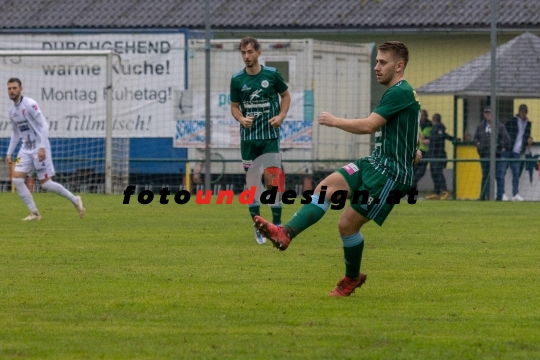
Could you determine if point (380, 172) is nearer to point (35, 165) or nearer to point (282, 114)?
point (282, 114)

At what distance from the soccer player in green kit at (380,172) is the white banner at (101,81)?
1788 cm

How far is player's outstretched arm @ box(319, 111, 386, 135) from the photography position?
340 inches

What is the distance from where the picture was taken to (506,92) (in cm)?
2502

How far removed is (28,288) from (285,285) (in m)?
1.96

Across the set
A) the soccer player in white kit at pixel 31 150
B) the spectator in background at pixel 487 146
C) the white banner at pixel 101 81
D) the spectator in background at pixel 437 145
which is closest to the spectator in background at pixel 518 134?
the spectator in background at pixel 487 146

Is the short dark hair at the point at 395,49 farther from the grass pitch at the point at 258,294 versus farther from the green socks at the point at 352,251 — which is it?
the grass pitch at the point at 258,294

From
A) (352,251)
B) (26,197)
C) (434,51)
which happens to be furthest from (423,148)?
(352,251)

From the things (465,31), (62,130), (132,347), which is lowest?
(132,347)

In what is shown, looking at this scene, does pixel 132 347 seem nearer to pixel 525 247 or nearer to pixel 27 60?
pixel 525 247

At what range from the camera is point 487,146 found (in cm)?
2445

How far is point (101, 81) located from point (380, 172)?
1921 cm

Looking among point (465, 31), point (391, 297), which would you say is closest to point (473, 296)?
point (391, 297)

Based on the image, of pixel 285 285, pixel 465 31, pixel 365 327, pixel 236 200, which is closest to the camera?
pixel 365 327

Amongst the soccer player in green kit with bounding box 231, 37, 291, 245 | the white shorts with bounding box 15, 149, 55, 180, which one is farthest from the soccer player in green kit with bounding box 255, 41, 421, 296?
the white shorts with bounding box 15, 149, 55, 180
